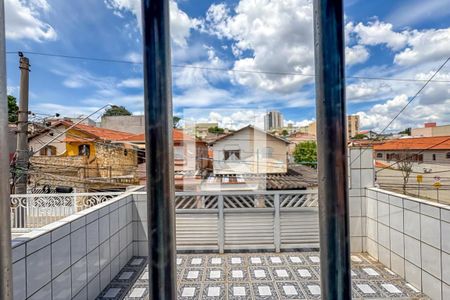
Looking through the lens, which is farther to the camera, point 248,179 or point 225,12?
point 248,179

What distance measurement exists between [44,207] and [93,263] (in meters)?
2.02

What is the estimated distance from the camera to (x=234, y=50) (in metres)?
4.38

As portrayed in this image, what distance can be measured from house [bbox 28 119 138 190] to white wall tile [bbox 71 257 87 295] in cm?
729

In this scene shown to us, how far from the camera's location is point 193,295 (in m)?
2.49

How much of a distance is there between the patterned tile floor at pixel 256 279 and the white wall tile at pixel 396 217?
55cm

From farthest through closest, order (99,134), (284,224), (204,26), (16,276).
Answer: (99,134)
(284,224)
(204,26)
(16,276)

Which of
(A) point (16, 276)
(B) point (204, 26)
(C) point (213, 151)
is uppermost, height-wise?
(B) point (204, 26)

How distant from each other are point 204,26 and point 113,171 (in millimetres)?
9535

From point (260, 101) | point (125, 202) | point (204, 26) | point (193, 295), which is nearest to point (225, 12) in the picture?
point (204, 26)

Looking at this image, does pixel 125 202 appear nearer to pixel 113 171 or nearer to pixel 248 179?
pixel 248 179

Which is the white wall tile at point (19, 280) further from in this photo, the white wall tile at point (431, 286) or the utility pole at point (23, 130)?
the utility pole at point (23, 130)

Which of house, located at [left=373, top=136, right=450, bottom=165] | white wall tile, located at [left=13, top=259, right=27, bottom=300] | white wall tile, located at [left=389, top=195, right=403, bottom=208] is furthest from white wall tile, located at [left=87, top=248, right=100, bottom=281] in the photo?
house, located at [left=373, top=136, right=450, bottom=165]

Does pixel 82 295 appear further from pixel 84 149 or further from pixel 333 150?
pixel 84 149

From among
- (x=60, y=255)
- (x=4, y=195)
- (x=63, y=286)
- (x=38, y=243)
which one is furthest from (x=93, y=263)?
(x=4, y=195)
